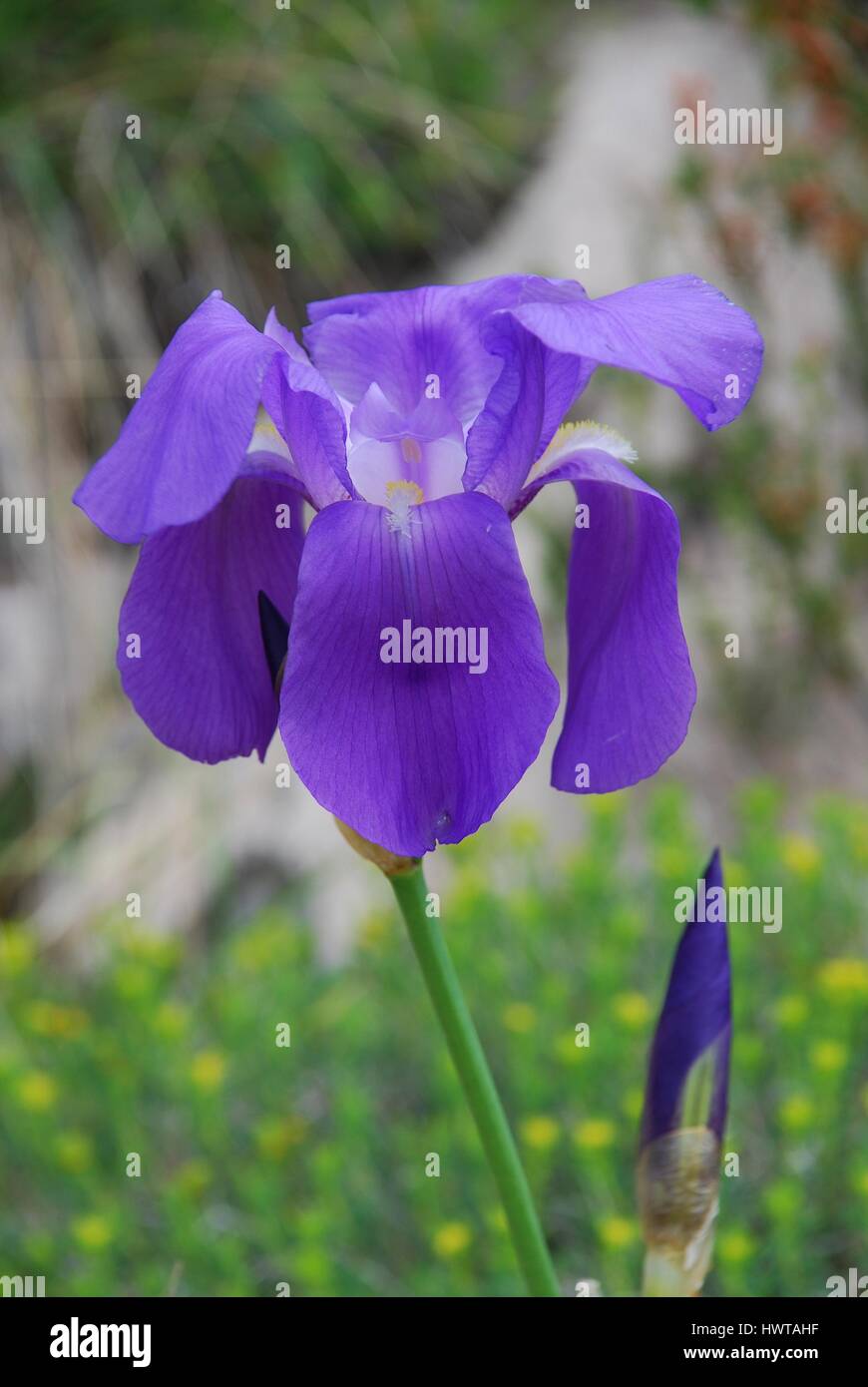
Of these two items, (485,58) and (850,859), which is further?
(485,58)

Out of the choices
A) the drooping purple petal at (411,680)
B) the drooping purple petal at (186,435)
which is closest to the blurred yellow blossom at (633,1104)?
the drooping purple petal at (411,680)

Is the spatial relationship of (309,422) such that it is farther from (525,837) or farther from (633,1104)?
(525,837)

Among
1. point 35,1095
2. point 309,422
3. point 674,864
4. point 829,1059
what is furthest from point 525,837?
point 309,422

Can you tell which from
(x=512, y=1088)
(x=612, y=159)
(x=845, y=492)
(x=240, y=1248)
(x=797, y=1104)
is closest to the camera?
(x=797, y=1104)

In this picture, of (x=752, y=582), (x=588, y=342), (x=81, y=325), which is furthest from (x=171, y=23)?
(x=588, y=342)

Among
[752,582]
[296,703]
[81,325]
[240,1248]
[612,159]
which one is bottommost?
[240,1248]

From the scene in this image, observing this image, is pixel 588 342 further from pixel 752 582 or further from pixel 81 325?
pixel 81 325
